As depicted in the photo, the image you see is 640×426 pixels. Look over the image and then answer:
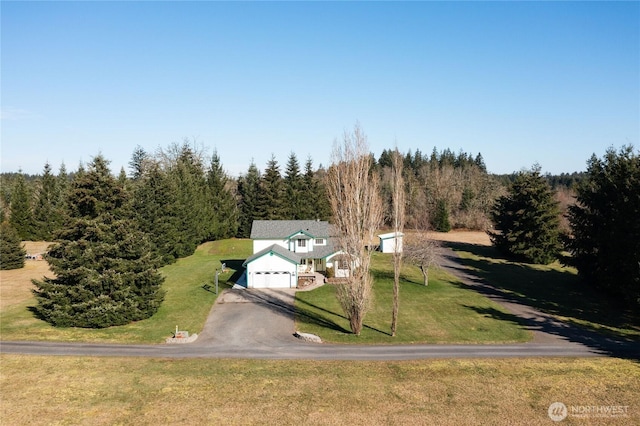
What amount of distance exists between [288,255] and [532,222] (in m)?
37.6

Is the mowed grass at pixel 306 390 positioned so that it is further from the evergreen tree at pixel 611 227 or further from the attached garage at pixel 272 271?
the attached garage at pixel 272 271

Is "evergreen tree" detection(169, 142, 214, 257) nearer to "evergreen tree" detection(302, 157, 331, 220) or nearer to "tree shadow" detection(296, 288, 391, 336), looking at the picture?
"evergreen tree" detection(302, 157, 331, 220)

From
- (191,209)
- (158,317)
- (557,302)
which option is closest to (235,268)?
(191,209)

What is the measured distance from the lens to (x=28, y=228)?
77688 mm

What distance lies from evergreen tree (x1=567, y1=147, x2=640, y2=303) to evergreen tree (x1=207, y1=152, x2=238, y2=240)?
56.4 metres

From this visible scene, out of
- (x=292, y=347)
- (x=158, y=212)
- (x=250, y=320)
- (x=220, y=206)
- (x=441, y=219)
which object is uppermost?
(x=220, y=206)

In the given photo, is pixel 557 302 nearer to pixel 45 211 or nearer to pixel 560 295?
pixel 560 295

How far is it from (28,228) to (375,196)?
75039 mm

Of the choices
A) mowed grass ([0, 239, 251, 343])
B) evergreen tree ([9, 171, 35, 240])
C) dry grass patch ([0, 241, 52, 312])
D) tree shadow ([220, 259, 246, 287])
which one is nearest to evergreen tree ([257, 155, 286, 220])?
tree shadow ([220, 259, 246, 287])

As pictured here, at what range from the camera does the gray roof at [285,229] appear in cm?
5394

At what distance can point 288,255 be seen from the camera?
48.6 metres

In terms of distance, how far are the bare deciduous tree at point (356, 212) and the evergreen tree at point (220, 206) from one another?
4915cm

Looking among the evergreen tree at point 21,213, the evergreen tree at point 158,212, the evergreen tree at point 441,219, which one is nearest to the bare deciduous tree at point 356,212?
the evergreen tree at point 158,212

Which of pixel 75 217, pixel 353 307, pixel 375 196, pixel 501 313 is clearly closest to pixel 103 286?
pixel 75 217
